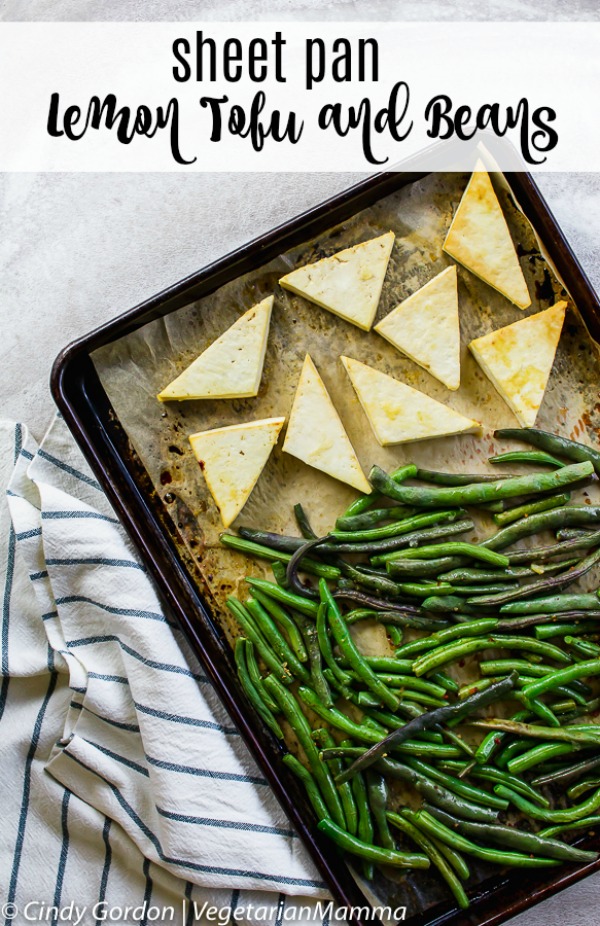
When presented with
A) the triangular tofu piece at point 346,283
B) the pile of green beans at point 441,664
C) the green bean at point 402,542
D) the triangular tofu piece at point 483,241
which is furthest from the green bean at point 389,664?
the triangular tofu piece at point 483,241

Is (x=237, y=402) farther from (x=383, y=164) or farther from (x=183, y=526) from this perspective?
(x=383, y=164)

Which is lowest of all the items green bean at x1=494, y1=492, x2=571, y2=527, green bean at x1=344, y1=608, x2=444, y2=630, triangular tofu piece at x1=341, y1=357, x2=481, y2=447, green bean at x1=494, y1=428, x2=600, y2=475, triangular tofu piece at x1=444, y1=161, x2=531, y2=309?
green bean at x1=344, y1=608, x2=444, y2=630

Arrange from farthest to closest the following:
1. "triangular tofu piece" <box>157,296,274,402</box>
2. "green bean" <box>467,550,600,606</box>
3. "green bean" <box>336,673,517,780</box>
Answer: "triangular tofu piece" <box>157,296,274,402</box>, "green bean" <box>467,550,600,606</box>, "green bean" <box>336,673,517,780</box>

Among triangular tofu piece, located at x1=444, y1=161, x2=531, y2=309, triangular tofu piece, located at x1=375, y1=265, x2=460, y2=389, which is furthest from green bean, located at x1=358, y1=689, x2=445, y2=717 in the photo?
triangular tofu piece, located at x1=444, y1=161, x2=531, y2=309

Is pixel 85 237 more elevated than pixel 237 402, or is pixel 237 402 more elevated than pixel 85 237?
pixel 85 237

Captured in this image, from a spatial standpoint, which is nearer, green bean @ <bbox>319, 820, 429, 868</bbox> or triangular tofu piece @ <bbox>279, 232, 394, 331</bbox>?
green bean @ <bbox>319, 820, 429, 868</bbox>

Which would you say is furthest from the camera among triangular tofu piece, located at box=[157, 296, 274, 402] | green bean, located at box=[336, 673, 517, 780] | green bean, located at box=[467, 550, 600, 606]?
triangular tofu piece, located at box=[157, 296, 274, 402]

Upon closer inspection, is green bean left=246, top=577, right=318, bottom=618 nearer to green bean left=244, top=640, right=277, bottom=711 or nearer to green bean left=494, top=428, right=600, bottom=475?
green bean left=244, top=640, right=277, bottom=711

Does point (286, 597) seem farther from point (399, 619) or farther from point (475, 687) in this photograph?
point (475, 687)

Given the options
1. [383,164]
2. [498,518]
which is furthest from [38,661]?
[383,164]
